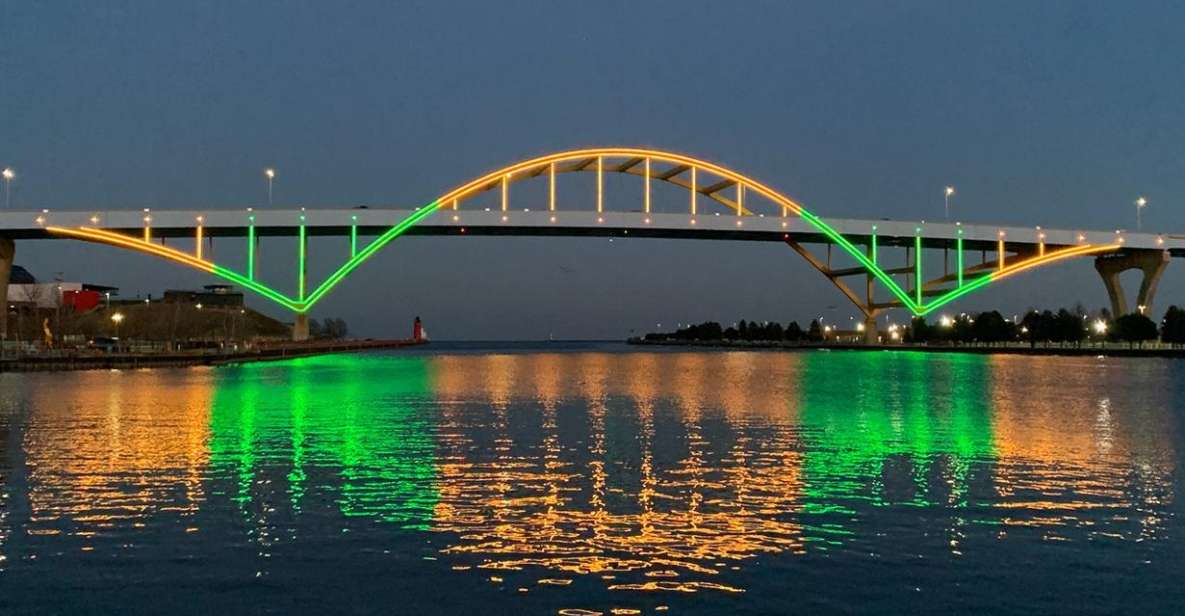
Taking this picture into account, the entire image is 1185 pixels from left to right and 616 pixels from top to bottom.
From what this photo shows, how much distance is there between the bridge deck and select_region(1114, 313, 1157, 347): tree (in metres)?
6.91

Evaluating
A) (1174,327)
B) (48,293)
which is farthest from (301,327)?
(1174,327)

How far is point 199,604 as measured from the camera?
8.41m

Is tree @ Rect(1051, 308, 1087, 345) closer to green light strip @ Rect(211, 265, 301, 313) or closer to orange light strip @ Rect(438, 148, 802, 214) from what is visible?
orange light strip @ Rect(438, 148, 802, 214)

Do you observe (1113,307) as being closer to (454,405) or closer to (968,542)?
(454,405)

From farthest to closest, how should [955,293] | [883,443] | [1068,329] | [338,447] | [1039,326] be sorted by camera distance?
[1039,326]
[1068,329]
[955,293]
[883,443]
[338,447]

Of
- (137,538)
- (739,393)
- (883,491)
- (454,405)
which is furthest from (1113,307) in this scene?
(137,538)

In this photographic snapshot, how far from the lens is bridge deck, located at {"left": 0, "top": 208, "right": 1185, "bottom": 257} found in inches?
3012

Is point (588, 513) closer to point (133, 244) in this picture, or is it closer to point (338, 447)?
point (338, 447)

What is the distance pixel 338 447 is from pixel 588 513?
841 cm

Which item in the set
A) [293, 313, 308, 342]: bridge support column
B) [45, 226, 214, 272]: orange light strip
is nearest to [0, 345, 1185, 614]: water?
[45, 226, 214, 272]: orange light strip

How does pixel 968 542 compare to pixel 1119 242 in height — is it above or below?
below

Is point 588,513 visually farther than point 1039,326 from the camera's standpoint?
No

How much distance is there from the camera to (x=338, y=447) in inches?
760

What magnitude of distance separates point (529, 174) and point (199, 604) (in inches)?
3084
